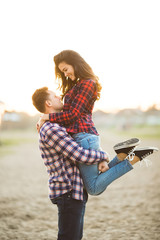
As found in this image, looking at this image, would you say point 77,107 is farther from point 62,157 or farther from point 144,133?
point 144,133

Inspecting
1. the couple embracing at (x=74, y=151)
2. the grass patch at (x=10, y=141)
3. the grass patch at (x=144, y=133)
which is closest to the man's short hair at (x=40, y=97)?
the couple embracing at (x=74, y=151)

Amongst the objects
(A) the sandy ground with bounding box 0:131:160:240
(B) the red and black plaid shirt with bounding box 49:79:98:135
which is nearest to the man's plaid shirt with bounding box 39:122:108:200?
(B) the red and black plaid shirt with bounding box 49:79:98:135

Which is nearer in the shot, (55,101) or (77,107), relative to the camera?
(77,107)

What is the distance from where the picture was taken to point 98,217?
217 inches

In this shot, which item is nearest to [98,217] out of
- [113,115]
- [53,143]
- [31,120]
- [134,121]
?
[53,143]

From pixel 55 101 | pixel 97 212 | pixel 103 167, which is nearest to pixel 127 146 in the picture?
pixel 103 167

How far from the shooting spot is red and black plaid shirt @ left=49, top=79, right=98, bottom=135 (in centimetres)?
264

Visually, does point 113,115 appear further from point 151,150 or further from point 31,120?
point 151,150

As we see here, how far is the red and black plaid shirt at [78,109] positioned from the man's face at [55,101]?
0.24 feet

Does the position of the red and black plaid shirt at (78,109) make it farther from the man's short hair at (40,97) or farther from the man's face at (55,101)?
the man's short hair at (40,97)

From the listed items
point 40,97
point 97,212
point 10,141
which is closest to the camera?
point 40,97

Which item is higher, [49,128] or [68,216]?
[49,128]

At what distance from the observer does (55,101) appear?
2822 mm

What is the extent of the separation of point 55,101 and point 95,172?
0.85 metres
